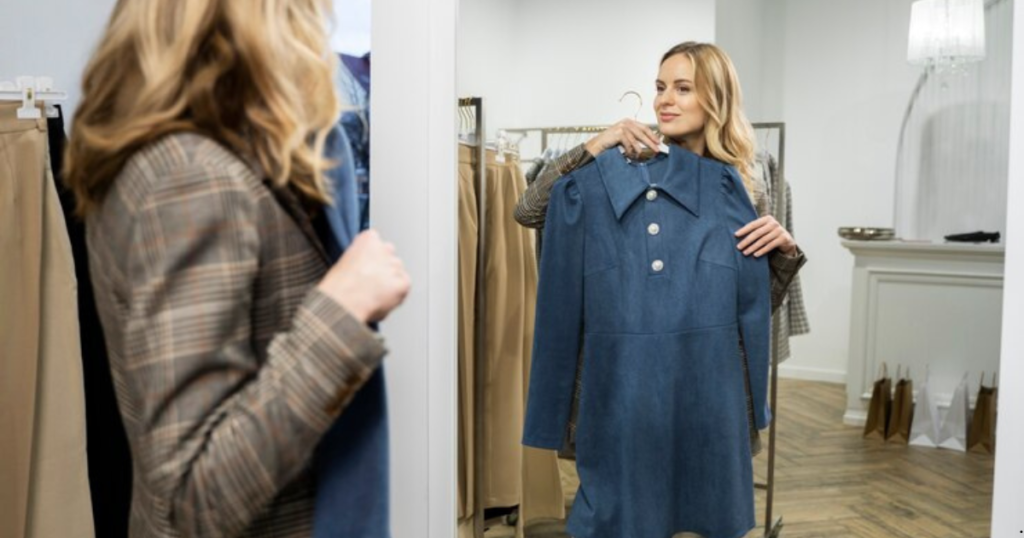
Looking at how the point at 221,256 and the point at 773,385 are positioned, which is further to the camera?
the point at 773,385

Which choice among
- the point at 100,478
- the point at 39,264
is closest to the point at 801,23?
the point at 39,264

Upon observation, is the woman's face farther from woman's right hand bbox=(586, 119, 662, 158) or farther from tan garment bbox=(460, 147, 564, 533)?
tan garment bbox=(460, 147, 564, 533)

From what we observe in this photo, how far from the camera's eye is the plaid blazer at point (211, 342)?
2.59 feet

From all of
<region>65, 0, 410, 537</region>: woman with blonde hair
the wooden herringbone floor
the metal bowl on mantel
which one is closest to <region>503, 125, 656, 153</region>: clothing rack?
the metal bowl on mantel

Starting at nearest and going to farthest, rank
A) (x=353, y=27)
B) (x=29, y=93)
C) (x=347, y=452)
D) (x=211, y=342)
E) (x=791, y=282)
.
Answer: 1. (x=211, y=342)
2. (x=347, y=452)
3. (x=29, y=93)
4. (x=353, y=27)
5. (x=791, y=282)

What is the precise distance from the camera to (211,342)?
794 mm

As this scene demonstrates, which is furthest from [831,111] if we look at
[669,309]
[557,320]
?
[557,320]

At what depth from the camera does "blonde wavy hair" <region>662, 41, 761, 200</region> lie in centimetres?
173

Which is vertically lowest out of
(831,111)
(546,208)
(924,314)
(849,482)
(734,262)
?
(849,482)

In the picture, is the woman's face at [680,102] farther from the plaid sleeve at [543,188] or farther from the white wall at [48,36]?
the white wall at [48,36]

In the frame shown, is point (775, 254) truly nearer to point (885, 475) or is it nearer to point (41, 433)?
point (885, 475)

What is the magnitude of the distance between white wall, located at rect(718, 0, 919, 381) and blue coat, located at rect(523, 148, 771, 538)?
21 centimetres

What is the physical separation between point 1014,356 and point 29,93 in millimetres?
1919

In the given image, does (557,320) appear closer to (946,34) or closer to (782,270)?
(782,270)
